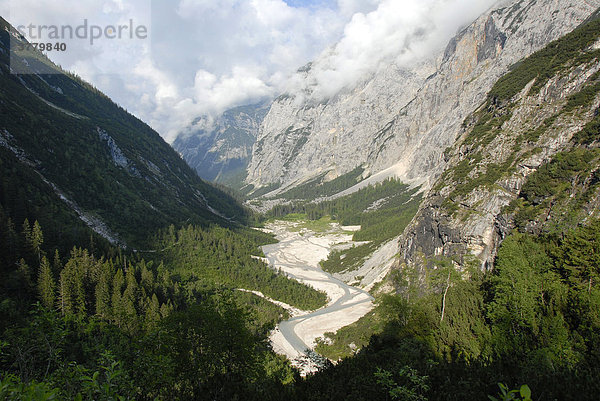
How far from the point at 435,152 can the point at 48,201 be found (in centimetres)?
18246

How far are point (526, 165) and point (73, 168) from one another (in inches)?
4534

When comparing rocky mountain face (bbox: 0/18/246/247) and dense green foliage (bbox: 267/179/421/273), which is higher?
rocky mountain face (bbox: 0/18/246/247)

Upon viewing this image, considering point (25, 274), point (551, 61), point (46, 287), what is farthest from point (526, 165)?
point (25, 274)

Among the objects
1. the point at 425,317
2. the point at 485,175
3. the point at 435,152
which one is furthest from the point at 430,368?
the point at 435,152

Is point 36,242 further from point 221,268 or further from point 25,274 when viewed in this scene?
point 221,268

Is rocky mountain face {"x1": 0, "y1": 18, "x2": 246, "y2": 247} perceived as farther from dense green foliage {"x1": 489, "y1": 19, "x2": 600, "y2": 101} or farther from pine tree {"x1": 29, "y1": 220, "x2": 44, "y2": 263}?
dense green foliage {"x1": 489, "y1": 19, "x2": 600, "y2": 101}

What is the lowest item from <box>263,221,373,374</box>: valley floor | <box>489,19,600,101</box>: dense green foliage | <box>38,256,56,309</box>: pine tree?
<box>263,221,373,374</box>: valley floor

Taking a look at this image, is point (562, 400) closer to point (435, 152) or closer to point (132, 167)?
point (132, 167)

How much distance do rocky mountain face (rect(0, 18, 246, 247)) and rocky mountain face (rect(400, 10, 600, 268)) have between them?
7186 centimetres

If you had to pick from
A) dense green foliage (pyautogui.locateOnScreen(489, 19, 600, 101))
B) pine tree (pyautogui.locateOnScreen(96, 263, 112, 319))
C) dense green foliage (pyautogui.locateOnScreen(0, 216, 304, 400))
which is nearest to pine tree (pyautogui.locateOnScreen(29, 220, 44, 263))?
dense green foliage (pyautogui.locateOnScreen(0, 216, 304, 400))

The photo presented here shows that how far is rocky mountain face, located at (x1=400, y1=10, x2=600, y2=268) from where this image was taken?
122ft

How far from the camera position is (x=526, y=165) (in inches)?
1757

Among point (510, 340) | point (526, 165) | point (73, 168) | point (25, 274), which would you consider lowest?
point (510, 340)

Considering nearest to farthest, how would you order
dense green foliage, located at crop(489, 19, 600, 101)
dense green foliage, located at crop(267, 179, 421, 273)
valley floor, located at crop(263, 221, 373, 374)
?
valley floor, located at crop(263, 221, 373, 374) < dense green foliage, located at crop(489, 19, 600, 101) < dense green foliage, located at crop(267, 179, 421, 273)
